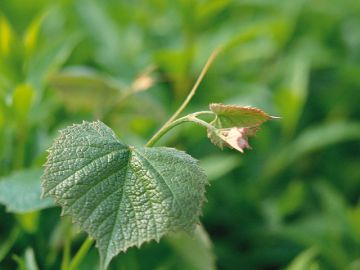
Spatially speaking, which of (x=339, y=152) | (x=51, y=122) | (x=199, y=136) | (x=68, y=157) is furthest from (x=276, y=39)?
(x=68, y=157)

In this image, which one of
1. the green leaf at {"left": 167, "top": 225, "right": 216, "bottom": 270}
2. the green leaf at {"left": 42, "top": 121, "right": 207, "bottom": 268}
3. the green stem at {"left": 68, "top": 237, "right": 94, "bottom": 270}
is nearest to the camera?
the green leaf at {"left": 42, "top": 121, "right": 207, "bottom": 268}

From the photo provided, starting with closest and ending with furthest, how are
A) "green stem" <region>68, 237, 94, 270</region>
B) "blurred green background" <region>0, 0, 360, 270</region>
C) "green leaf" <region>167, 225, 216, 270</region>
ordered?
"green stem" <region>68, 237, 94, 270</region>, "green leaf" <region>167, 225, 216, 270</region>, "blurred green background" <region>0, 0, 360, 270</region>

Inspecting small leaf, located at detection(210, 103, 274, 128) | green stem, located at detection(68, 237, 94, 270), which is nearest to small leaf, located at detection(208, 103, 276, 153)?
small leaf, located at detection(210, 103, 274, 128)

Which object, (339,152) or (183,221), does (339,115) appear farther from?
(183,221)

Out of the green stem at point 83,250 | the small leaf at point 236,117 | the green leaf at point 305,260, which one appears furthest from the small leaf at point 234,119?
the green leaf at point 305,260

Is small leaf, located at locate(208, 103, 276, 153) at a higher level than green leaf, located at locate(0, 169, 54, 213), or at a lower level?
higher

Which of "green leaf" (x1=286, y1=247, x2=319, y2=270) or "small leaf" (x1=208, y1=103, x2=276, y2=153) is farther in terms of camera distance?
"green leaf" (x1=286, y1=247, x2=319, y2=270)

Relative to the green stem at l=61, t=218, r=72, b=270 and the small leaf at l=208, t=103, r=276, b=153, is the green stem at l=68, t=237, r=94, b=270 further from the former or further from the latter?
the small leaf at l=208, t=103, r=276, b=153

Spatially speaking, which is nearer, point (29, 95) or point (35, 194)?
point (35, 194)
